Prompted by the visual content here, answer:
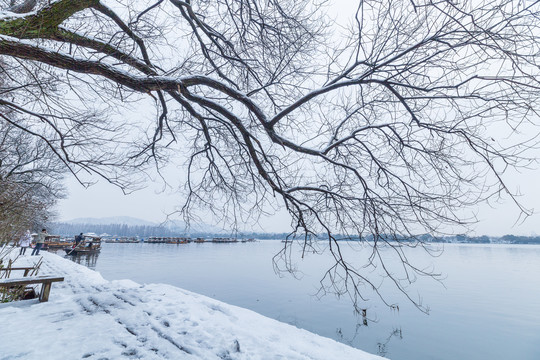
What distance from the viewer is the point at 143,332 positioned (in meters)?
3.41

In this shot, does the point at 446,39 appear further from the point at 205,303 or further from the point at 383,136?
the point at 205,303

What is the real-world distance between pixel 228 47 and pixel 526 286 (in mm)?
22304

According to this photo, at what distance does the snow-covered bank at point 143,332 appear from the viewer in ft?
9.39

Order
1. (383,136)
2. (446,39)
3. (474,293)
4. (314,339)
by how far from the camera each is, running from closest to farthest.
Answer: (446,39), (383,136), (314,339), (474,293)

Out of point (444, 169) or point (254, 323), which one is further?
point (254, 323)

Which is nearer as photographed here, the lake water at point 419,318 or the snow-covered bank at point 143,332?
the snow-covered bank at point 143,332

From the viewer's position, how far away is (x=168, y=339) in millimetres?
3307

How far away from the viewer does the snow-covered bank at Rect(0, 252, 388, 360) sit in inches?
113

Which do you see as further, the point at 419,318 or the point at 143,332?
the point at 419,318

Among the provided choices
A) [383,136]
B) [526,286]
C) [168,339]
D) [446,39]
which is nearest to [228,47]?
[383,136]

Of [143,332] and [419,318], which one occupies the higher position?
[143,332]

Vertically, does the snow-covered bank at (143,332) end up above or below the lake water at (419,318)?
above

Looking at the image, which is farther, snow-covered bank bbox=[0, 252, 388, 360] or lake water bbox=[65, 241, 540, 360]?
lake water bbox=[65, 241, 540, 360]

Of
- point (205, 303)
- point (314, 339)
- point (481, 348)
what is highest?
point (205, 303)
